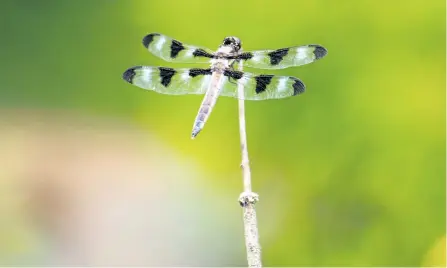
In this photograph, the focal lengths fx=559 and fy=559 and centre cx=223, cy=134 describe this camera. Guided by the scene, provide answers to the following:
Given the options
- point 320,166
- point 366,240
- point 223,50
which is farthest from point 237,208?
point 223,50

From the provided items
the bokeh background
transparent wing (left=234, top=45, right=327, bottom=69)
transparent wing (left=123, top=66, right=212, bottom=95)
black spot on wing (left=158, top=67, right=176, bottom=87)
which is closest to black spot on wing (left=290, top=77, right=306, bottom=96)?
transparent wing (left=234, top=45, right=327, bottom=69)

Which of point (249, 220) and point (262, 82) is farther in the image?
point (262, 82)

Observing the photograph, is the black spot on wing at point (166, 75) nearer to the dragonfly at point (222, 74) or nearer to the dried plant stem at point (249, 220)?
the dragonfly at point (222, 74)

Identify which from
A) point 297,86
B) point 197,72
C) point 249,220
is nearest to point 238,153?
point 197,72

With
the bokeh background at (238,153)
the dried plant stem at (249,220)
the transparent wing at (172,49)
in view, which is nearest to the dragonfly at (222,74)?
the transparent wing at (172,49)

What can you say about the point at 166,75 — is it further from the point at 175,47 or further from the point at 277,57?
the point at 277,57

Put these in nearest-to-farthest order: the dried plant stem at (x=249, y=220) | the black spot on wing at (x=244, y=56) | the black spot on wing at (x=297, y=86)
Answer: the dried plant stem at (x=249, y=220) < the black spot on wing at (x=297, y=86) < the black spot on wing at (x=244, y=56)

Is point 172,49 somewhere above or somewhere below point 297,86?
above
